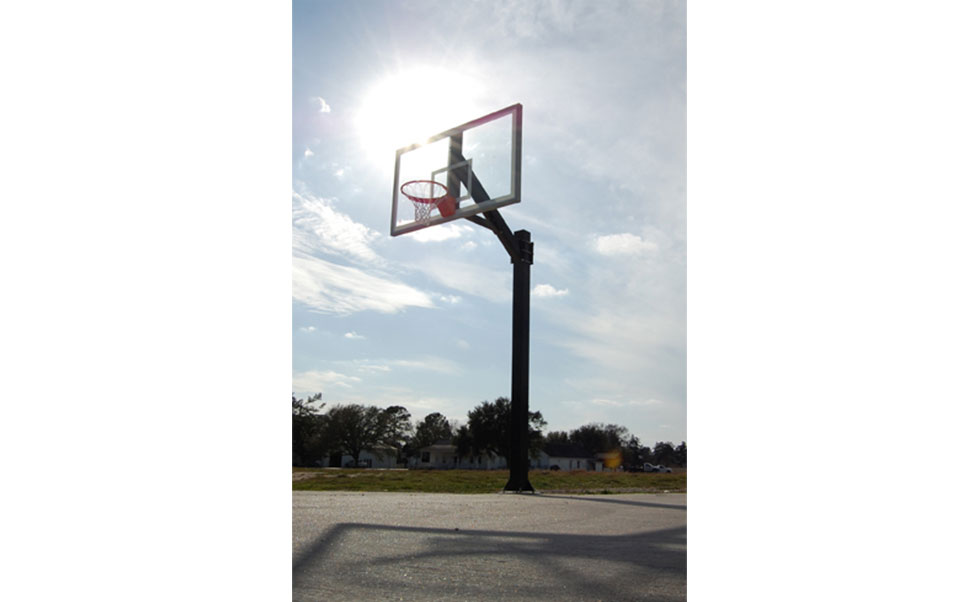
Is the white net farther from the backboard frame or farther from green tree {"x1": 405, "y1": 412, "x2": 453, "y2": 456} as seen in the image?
green tree {"x1": 405, "y1": 412, "x2": 453, "y2": 456}

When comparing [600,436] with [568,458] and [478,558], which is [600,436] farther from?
[478,558]

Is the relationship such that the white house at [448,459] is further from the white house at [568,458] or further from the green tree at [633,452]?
the green tree at [633,452]

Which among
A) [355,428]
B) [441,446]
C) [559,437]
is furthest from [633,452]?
[355,428]

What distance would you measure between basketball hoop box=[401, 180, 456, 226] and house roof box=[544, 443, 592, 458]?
2165cm

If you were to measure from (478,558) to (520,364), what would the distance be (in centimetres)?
401

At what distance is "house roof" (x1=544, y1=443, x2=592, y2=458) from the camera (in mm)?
25694

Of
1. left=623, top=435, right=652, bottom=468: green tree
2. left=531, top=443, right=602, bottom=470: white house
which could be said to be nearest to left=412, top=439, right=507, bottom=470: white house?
left=531, top=443, right=602, bottom=470: white house

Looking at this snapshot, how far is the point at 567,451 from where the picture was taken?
2662cm

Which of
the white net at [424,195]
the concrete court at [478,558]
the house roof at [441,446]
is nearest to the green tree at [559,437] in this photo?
the house roof at [441,446]
